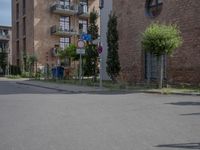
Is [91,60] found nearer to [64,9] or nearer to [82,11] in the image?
[64,9]

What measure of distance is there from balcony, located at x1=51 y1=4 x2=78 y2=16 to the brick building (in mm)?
24634

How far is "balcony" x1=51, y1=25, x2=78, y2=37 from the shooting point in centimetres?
5728

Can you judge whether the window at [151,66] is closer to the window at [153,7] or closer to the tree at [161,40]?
the window at [153,7]

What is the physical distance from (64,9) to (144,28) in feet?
99.0

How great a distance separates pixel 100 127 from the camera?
9.70 metres

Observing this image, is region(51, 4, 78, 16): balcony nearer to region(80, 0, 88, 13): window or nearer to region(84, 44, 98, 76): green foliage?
region(80, 0, 88, 13): window

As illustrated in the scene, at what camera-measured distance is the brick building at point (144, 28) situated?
2489cm

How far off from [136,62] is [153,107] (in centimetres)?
1690

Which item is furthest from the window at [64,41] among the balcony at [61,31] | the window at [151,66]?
the window at [151,66]

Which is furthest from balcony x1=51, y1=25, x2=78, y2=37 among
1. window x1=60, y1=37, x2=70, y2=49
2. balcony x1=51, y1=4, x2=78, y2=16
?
balcony x1=51, y1=4, x2=78, y2=16

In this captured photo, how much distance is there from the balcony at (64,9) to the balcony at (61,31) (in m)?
2.24

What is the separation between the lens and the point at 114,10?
33875 mm

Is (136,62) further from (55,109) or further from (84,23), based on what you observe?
(84,23)

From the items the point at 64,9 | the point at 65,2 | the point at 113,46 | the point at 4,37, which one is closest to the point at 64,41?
the point at 64,9
